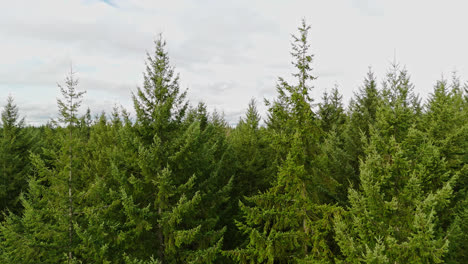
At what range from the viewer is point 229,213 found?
60.7 feet

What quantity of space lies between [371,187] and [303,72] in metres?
5.27

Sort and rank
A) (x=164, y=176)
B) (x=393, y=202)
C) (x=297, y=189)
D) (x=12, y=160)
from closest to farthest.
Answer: (x=393, y=202) < (x=164, y=176) < (x=297, y=189) < (x=12, y=160)

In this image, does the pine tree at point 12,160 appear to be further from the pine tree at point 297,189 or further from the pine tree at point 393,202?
the pine tree at point 393,202

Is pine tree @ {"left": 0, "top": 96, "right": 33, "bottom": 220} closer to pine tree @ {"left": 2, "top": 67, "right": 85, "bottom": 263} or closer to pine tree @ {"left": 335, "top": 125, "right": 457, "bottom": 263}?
pine tree @ {"left": 2, "top": 67, "right": 85, "bottom": 263}

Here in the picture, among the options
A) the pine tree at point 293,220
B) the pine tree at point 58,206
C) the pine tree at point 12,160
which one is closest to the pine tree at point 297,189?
the pine tree at point 293,220

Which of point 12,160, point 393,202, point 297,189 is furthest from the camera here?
point 12,160

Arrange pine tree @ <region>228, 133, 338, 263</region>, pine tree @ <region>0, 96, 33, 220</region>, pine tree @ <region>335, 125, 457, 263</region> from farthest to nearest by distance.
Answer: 1. pine tree @ <region>0, 96, 33, 220</region>
2. pine tree @ <region>228, 133, 338, 263</region>
3. pine tree @ <region>335, 125, 457, 263</region>

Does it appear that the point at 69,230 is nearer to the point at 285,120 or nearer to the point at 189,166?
the point at 189,166

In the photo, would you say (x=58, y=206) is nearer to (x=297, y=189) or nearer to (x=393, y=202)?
(x=297, y=189)

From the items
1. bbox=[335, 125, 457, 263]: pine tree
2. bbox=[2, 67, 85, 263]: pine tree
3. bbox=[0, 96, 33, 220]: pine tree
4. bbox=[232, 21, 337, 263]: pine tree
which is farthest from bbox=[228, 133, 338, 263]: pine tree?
bbox=[0, 96, 33, 220]: pine tree

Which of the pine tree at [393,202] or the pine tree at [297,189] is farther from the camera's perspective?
the pine tree at [297,189]

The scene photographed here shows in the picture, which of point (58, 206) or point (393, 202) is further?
point (58, 206)

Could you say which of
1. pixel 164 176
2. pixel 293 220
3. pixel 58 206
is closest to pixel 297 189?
pixel 293 220

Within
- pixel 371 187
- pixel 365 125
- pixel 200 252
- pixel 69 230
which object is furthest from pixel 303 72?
pixel 69 230
